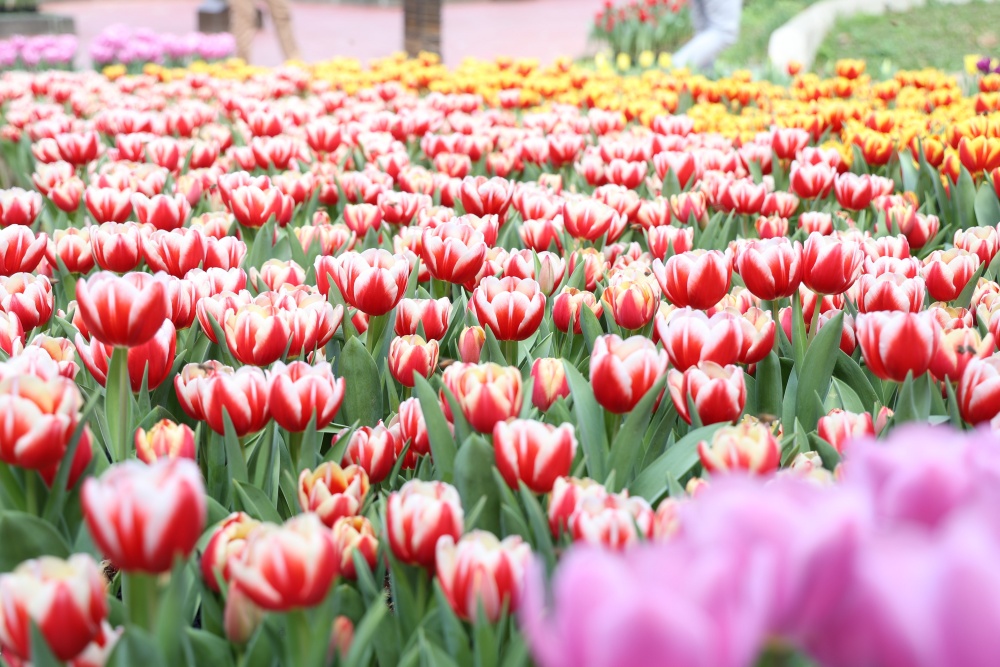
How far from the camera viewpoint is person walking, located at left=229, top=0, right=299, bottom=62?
10641 millimetres

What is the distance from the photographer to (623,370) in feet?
4.37

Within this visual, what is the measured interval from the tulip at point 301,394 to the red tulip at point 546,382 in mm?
334

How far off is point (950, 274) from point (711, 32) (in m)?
6.65

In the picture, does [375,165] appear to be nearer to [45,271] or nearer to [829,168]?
[45,271]

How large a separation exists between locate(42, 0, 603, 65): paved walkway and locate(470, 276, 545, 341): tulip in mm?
15833

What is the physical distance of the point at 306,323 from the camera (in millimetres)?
1617

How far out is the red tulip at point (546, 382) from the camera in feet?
4.94

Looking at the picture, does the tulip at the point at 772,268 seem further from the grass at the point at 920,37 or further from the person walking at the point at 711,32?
the grass at the point at 920,37

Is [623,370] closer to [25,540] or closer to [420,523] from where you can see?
[420,523]

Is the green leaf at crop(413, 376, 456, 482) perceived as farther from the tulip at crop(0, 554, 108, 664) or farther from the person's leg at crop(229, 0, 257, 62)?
the person's leg at crop(229, 0, 257, 62)

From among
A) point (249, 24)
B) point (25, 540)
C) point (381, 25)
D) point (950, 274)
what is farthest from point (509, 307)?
point (381, 25)

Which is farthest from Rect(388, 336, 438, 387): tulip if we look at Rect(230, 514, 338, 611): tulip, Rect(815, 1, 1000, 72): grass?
Rect(815, 1, 1000, 72): grass

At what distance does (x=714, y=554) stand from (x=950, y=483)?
0.19 meters

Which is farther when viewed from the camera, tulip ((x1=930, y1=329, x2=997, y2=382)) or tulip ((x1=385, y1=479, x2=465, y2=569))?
tulip ((x1=930, y1=329, x2=997, y2=382))
